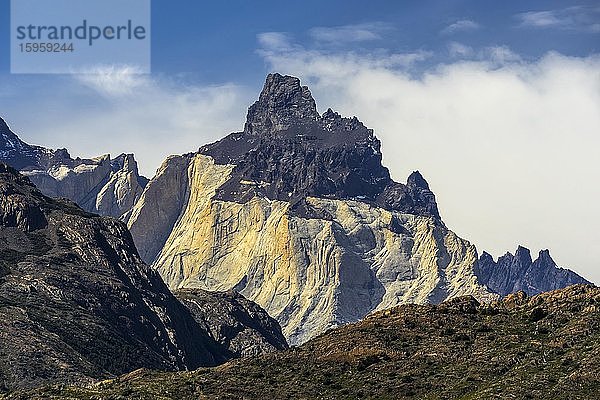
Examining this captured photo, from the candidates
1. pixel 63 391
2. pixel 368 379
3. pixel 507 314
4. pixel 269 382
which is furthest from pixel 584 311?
pixel 63 391

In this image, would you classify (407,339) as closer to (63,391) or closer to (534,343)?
(534,343)

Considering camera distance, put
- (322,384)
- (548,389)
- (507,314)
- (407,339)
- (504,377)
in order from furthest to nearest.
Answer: (507,314), (407,339), (322,384), (504,377), (548,389)

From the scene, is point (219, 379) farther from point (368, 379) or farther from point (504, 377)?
point (504, 377)

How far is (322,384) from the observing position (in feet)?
391

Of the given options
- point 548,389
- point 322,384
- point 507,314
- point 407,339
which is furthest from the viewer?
point 507,314

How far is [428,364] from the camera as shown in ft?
398

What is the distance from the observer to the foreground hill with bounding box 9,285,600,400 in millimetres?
110188

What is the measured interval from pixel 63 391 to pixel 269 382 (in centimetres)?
2255

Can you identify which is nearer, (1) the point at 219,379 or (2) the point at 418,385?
(2) the point at 418,385

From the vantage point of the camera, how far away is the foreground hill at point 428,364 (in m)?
110

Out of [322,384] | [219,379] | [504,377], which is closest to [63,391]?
[219,379]

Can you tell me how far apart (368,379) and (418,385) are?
6.90m

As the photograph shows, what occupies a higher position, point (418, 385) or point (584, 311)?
point (584, 311)

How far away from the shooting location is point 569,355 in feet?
375
